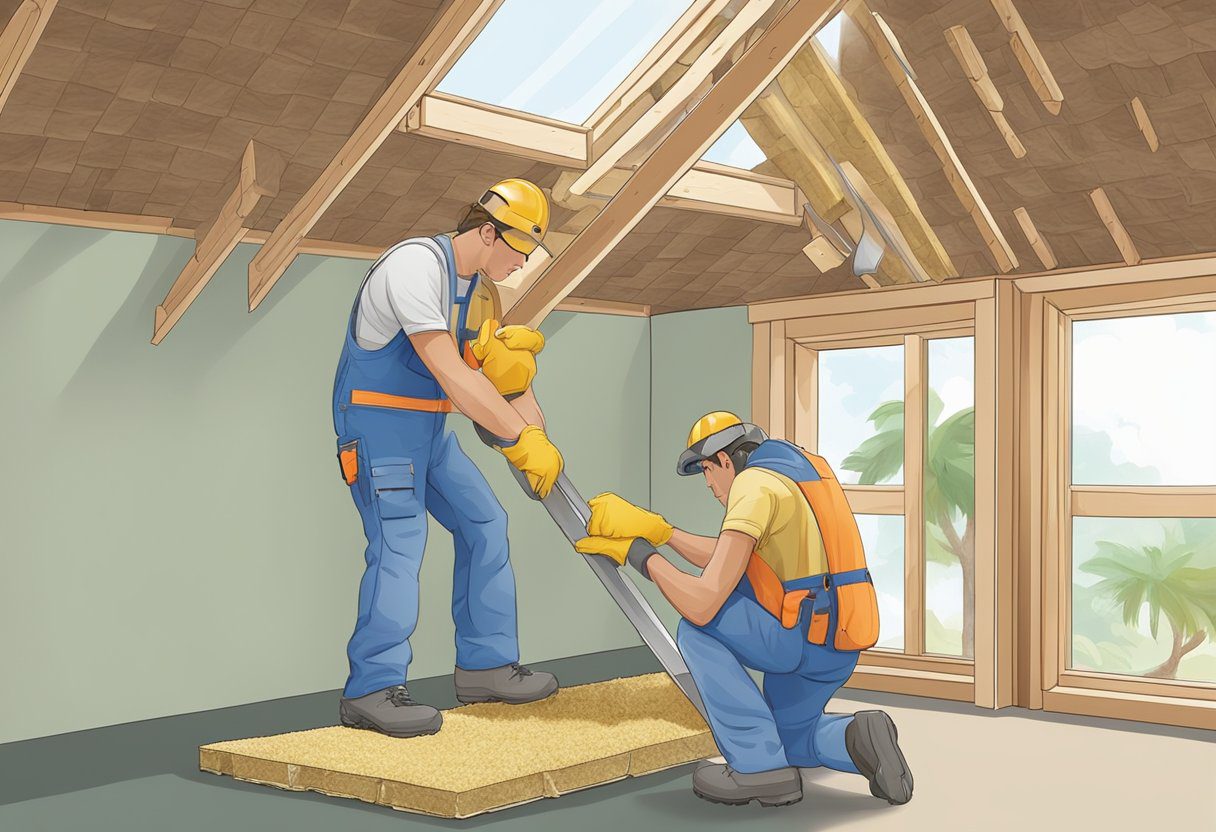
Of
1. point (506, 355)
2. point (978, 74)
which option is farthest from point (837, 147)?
point (506, 355)

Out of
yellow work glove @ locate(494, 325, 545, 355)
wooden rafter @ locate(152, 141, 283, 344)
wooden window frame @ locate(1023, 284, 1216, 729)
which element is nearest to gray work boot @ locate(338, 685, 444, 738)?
yellow work glove @ locate(494, 325, 545, 355)

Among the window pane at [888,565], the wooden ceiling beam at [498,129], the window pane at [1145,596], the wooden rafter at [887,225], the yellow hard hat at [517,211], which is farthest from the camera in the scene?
the window pane at [888,565]

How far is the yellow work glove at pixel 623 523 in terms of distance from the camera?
3.21m

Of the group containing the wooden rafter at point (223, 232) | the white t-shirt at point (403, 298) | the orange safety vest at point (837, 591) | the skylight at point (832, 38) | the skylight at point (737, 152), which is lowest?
the orange safety vest at point (837, 591)

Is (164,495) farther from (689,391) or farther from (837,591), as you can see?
(689,391)

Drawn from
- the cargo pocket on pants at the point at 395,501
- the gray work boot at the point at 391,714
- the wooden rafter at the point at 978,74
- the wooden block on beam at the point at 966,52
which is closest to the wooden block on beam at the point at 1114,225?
the wooden rafter at the point at 978,74

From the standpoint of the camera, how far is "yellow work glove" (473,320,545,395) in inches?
141

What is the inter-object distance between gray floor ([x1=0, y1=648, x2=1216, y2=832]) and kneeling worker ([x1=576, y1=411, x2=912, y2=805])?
0.10 meters

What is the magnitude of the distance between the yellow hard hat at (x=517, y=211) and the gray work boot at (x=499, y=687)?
131 cm

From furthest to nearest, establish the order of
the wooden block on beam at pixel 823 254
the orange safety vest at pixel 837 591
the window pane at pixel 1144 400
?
the wooden block on beam at pixel 823 254
the window pane at pixel 1144 400
the orange safety vest at pixel 837 591

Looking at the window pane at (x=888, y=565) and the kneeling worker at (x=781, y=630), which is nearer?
the kneeling worker at (x=781, y=630)

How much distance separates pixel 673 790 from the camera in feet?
10.9

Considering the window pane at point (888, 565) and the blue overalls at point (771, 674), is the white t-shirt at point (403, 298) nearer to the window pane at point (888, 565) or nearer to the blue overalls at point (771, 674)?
the blue overalls at point (771, 674)

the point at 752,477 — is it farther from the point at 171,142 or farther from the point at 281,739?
the point at 171,142
